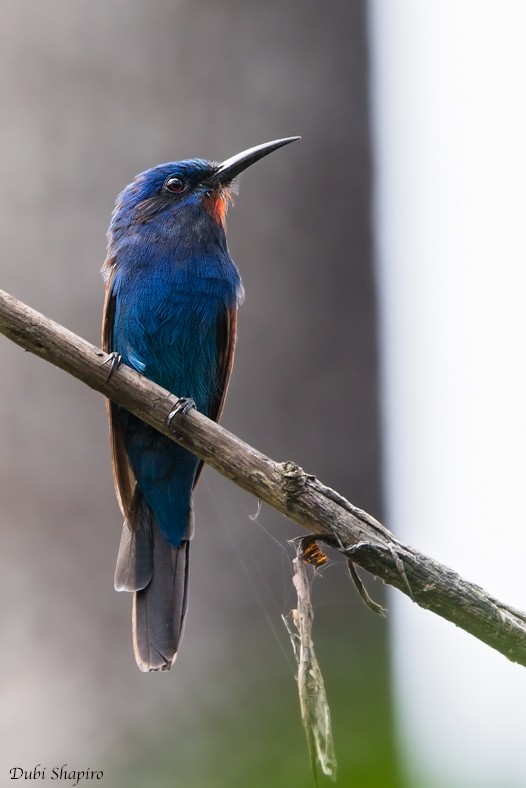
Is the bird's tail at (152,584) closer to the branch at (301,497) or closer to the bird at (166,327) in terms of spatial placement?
the bird at (166,327)

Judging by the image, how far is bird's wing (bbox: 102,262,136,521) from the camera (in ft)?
10.4

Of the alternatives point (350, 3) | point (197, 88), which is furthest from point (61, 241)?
point (350, 3)

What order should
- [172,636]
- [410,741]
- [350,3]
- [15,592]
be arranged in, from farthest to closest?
1. [350,3]
2. [15,592]
3. [172,636]
4. [410,741]

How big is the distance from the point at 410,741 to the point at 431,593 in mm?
804

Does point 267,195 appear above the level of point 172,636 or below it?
above

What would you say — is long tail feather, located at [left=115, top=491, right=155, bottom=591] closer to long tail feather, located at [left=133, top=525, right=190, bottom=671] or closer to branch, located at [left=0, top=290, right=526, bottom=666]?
long tail feather, located at [left=133, top=525, right=190, bottom=671]

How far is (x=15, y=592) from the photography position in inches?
117

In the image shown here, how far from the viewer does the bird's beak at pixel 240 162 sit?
308 centimetres

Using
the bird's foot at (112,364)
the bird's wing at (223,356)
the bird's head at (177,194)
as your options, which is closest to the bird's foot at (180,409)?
the bird's foot at (112,364)

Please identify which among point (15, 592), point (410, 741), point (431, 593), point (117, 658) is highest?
point (15, 592)

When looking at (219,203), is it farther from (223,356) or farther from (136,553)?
(136,553)

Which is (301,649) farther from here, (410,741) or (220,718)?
(220,718)

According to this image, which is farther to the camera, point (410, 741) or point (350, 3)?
point (350, 3)

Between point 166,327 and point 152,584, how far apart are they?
2.90 feet
